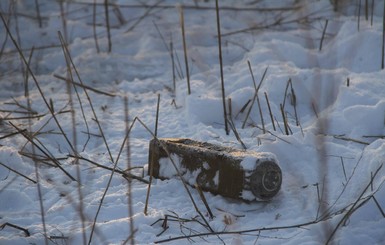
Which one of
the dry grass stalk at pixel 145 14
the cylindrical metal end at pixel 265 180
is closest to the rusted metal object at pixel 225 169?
the cylindrical metal end at pixel 265 180

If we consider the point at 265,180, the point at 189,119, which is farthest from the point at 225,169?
the point at 189,119

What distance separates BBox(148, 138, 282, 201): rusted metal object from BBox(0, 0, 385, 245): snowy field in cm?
6

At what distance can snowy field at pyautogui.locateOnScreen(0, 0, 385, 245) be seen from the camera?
2.36 meters

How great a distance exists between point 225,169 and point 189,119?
1051 mm

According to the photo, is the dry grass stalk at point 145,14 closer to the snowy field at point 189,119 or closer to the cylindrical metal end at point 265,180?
the snowy field at point 189,119

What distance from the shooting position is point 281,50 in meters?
4.45

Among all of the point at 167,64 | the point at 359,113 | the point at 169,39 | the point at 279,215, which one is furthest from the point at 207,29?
the point at 279,215

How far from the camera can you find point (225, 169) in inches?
99.3

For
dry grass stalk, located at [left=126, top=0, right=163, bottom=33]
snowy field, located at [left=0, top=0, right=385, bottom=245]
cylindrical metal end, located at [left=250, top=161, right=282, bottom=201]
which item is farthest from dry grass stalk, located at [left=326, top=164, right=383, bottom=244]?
dry grass stalk, located at [left=126, top=0, right=163, bottom=33]

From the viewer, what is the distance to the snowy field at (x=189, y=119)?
93.0 inches

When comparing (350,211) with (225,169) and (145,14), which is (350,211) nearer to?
(225,169)

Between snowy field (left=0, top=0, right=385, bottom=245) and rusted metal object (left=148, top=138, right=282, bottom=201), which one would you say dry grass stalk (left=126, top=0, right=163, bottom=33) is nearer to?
snowy field (left=0, top=0, right=385, bottom=245)

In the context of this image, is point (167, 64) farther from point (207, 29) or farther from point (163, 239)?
point (163, 239)

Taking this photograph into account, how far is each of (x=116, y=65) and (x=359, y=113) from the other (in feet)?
7.03
